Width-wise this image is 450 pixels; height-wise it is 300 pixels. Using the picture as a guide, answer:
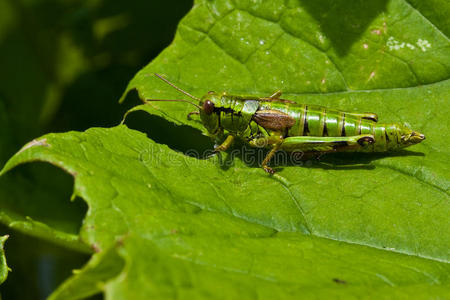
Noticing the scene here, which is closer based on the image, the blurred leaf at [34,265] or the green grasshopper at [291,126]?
the green grasshopper at [291,126]

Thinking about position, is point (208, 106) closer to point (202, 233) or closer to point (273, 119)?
point (273, 119)

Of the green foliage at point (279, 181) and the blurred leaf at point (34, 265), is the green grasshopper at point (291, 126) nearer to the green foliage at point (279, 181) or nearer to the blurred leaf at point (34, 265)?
the green foliage at point (279, 181)

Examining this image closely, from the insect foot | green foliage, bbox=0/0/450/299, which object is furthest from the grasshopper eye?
the insect foot

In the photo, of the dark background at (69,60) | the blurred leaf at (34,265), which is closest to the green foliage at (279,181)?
the blurred leaf at (34,265)

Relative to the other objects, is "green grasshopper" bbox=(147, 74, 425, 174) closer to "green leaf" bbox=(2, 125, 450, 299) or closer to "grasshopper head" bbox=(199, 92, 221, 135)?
"grasshopper head" bbox=(199, 92, 221, 135)

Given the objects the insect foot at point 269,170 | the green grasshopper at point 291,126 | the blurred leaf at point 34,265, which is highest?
the green grasshopper at point 291,126

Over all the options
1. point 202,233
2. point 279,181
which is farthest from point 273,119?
point 202,233

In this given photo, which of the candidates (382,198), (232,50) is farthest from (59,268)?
(382,198)
